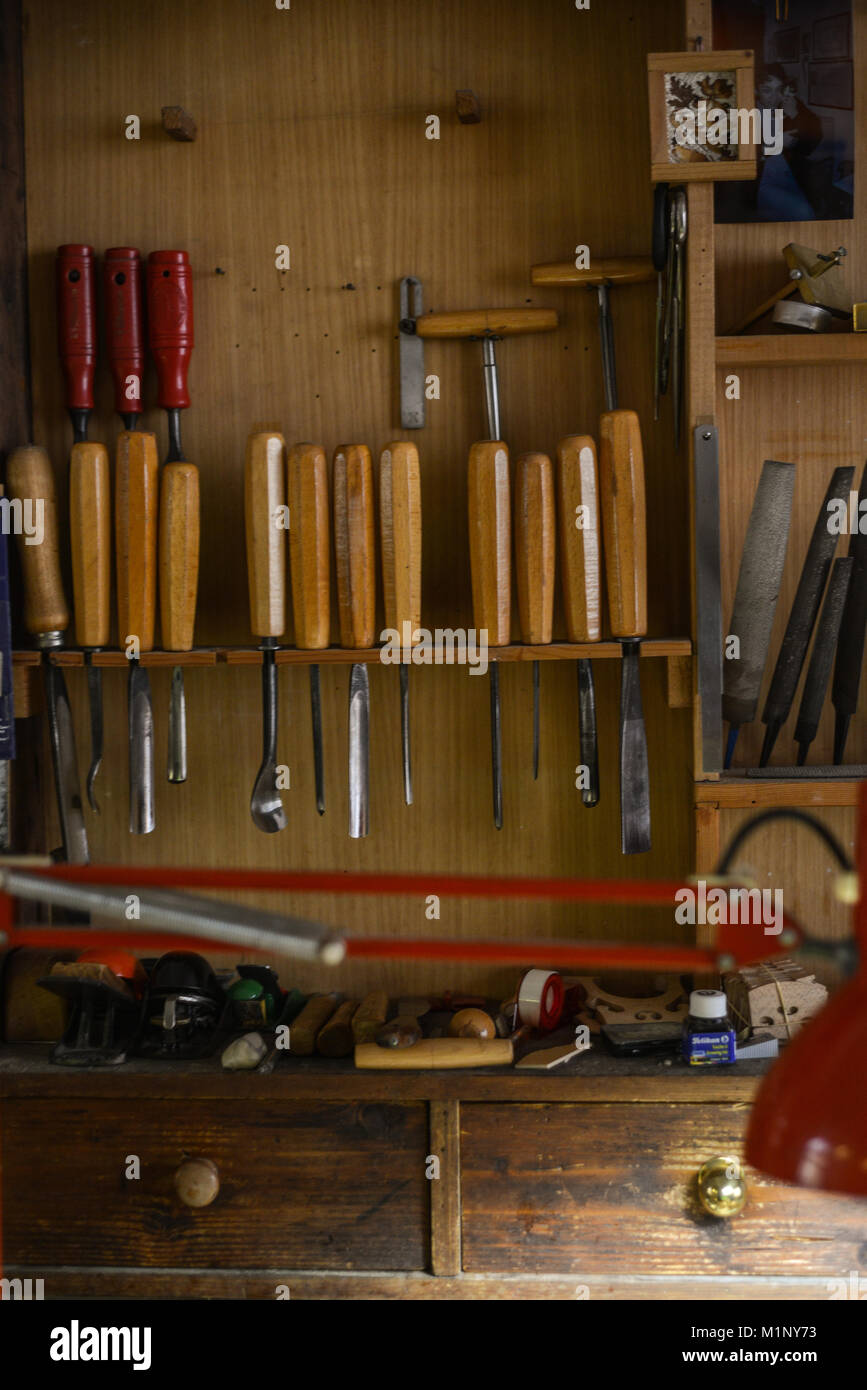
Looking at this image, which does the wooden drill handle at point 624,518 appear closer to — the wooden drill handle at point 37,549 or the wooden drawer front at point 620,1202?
the wooden drawer front at point 620,1202

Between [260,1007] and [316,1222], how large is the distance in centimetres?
29

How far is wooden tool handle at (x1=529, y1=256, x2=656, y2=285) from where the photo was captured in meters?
1.65

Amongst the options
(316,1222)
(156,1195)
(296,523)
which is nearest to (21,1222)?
(156,1195)

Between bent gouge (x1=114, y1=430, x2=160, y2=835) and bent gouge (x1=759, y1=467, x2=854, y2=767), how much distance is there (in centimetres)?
85

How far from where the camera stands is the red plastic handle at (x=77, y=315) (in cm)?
169

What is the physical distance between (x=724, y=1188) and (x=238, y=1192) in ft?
1.91

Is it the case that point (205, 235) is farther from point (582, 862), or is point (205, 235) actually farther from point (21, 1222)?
point (21, 1222)

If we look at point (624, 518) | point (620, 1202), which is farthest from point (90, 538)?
point (620, 1202)

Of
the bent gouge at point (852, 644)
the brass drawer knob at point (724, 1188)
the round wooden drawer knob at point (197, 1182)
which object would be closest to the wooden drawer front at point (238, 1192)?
the round wooden drawer knob at point (197, 1182)

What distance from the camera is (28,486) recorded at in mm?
1639

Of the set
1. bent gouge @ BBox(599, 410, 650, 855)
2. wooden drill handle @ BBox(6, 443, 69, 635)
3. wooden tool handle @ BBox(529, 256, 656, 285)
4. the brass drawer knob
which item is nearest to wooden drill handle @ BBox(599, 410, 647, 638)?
bent gouge @ BBox(599, 410, 650, 855)

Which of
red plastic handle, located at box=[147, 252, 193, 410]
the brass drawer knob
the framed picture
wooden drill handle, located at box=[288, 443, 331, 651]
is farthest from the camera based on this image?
red plastic handle, located at box=[147, 252, 193, 410]

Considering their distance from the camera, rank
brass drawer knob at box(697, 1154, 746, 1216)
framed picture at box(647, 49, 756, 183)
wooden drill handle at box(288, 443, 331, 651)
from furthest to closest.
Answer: wooden drill handle at box(288, 443, 331, 651), framed picture at box(647, 49, 756, 183), brass drawer knob at box(697, 1154, 746, 1216)

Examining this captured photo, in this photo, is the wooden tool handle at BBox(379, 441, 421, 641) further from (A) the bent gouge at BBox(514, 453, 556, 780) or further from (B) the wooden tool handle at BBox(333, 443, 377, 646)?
(A) the bent gouge at BBox(514, 453, 556, 780)
